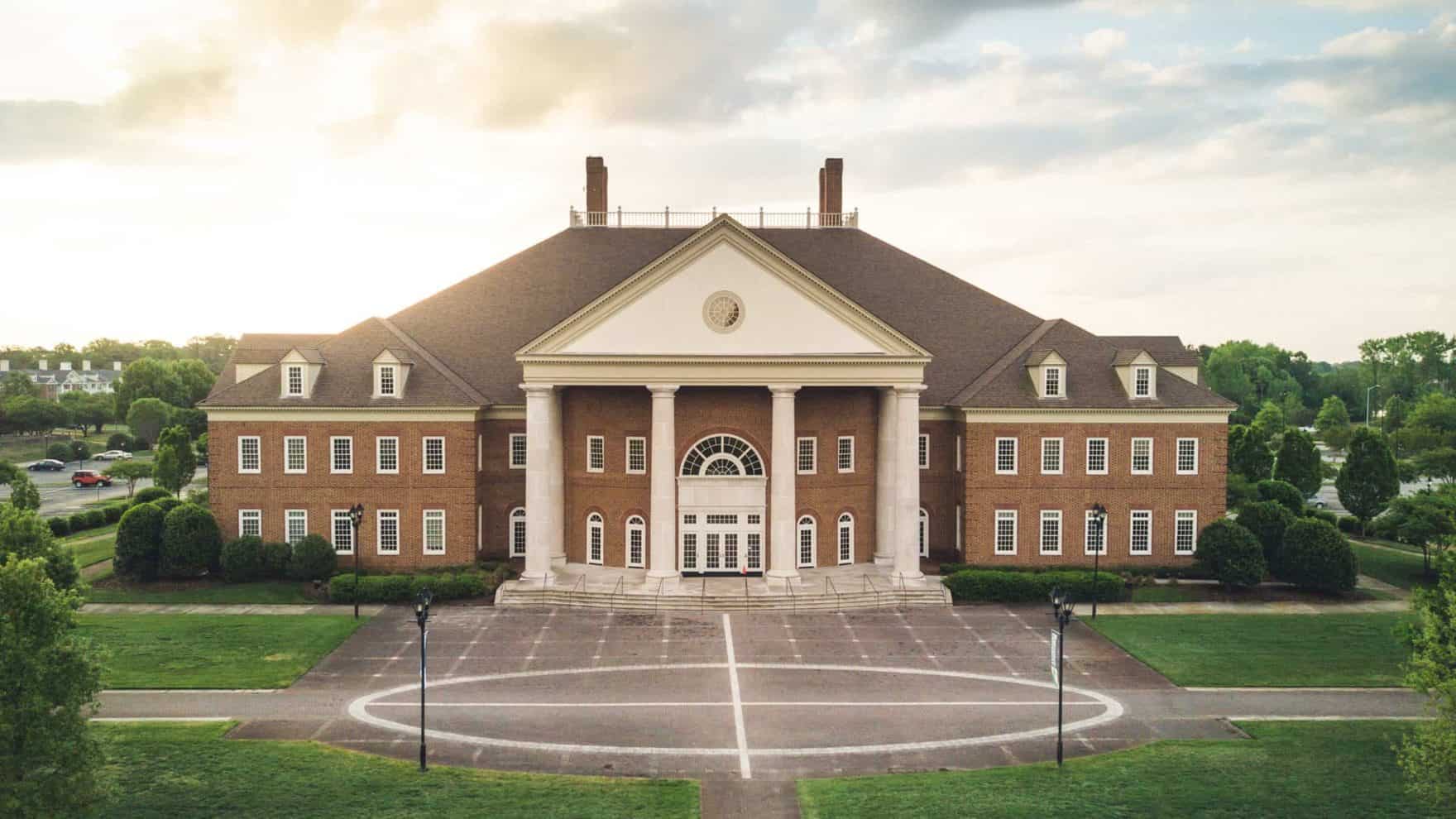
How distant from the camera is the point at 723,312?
42.3 m

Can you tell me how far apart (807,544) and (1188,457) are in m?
17.5

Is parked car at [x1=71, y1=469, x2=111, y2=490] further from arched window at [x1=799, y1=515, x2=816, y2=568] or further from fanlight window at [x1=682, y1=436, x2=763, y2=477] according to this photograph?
arched window at [x1=799, y1=515, x2=816, y2=568]

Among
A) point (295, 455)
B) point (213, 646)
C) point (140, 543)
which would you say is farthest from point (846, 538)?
point (140, 543)

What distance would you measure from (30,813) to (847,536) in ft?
112

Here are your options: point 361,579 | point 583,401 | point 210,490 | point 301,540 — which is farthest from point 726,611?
point 210,490

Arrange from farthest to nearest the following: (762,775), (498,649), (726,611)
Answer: (726,611) < (498,649) < (762,775)

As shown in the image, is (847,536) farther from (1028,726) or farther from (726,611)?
(1028,726)

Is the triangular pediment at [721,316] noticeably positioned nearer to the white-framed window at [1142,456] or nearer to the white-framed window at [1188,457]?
the white-framed window at [1142,456]

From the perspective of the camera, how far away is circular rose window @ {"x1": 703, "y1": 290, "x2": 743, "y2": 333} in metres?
42.2

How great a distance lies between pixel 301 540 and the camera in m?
43.9

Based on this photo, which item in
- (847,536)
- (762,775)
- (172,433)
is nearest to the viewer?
(762,775)

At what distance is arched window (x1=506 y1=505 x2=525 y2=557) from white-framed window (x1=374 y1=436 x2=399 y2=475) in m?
5.71

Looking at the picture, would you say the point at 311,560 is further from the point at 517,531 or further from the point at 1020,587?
the point at 1020,587

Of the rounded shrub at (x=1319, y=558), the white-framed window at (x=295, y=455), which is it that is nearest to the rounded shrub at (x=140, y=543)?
the white-framed window at (x=295, y=455)
